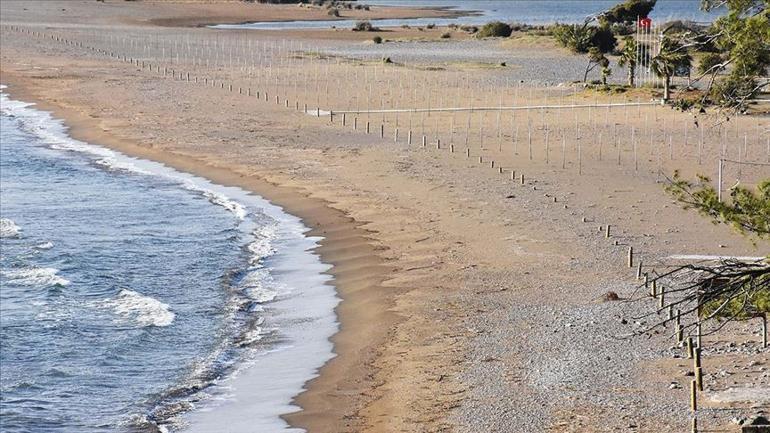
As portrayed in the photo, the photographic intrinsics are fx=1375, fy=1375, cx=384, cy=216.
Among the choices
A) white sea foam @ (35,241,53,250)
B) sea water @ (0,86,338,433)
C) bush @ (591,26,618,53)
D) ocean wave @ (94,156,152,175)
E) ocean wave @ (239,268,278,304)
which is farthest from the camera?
bush @ (591,26,618,53)

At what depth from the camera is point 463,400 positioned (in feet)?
61.2

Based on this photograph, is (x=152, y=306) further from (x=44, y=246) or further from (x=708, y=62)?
(x=708, y=62)

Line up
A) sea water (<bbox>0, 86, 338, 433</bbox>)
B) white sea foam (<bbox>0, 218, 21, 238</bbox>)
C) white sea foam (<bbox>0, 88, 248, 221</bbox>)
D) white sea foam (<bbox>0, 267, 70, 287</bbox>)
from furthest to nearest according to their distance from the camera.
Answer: white sea foam (<bbox>0, 88, 248, 221</bbox>) → white sea foam (<bbox>0, 218, 21, 238</bbox>) → white sea foam (<bbox>0, 267, 70, 287</bbox>) → sea water (<bbox>0, 86, 338, 433</bbox>)

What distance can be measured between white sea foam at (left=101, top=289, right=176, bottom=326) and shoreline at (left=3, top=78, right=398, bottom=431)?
3130mm

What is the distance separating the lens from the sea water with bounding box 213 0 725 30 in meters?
112

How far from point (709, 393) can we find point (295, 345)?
24.3 feet

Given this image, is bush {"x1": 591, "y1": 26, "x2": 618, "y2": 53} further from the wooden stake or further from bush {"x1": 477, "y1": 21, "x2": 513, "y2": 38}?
the wooden stake

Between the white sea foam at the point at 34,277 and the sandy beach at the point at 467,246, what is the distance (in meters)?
5.51

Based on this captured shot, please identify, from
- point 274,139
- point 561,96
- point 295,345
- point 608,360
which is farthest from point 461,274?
point 561,96

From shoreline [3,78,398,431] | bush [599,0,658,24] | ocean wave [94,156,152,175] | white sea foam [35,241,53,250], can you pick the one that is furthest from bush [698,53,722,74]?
ocean wave [94,156,152,175]

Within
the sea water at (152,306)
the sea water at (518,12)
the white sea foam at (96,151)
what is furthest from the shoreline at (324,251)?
the sea water at (518,12)

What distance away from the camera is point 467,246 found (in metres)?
28.5

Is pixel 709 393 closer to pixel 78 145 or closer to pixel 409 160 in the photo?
pixel 409 160

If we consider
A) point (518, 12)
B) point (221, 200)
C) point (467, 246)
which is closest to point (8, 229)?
point (221, 200)
